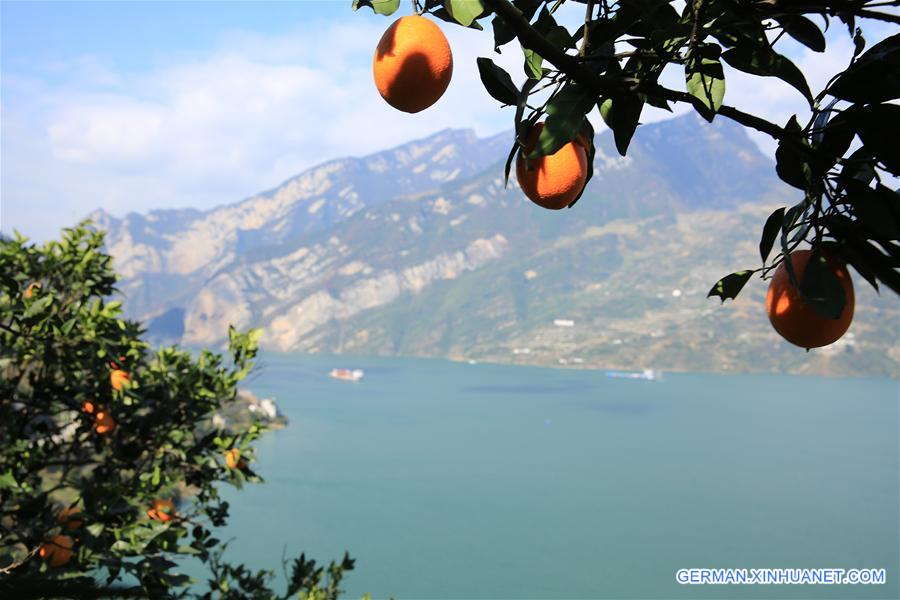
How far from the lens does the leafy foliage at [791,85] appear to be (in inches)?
35.8

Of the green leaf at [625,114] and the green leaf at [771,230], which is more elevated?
the green leaf at [625,114]

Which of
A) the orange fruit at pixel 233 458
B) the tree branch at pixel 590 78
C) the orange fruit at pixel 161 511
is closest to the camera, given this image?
the tree branch at pixel 590 78

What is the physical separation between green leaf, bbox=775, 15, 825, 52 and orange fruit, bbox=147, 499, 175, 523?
331 cm

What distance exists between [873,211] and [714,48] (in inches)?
11.2

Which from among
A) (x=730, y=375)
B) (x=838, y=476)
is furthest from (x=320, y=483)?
(x=730, y=375)

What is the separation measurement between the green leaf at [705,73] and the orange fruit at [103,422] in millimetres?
3741

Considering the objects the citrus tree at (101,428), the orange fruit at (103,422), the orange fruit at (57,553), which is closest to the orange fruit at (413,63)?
the citrus tree at (101,428)

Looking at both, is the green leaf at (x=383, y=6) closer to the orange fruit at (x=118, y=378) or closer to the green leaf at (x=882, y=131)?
the green leaf at (x=882, y=131)

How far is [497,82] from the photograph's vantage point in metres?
1.02

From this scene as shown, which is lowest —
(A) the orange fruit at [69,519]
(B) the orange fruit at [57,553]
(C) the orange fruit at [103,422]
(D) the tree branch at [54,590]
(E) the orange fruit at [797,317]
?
(D) the tree branch at [54,590]

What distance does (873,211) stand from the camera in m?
0.89

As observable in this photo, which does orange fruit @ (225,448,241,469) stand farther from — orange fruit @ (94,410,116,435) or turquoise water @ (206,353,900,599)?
turquoise water @ (206,353,900,599)

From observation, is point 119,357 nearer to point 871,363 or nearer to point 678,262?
point 871,363

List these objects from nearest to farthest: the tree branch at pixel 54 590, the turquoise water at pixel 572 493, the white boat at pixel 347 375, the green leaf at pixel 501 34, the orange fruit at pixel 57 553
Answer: the tree branch at pixel 54 590
the green leaf at pixel 501 34
the orange fruit at pixel 57 553
the turquoise water at pixel 572 493
the white boat at pixel 347 375
